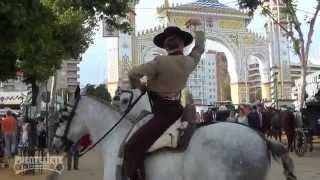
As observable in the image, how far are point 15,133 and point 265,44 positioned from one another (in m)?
59.9

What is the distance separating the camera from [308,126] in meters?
22.5

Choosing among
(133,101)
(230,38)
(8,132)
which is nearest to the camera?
(133,101)

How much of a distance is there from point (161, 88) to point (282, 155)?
1.28 meters

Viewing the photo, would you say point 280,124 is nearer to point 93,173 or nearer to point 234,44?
point 93,173

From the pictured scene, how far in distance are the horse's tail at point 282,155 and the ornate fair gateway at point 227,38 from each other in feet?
210

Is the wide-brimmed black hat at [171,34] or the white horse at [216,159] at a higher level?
the wide-brimmed black hat at [171,34]

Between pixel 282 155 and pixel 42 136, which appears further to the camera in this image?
pixel 42 136

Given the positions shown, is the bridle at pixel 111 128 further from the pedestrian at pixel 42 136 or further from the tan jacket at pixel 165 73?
the pedestrian at pixel 42 136

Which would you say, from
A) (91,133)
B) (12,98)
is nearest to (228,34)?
(12,98)

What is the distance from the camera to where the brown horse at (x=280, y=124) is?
23.4m

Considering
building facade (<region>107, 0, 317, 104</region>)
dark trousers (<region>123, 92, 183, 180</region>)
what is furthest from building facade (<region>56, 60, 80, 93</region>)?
building facade (<region>107, 0, 317, 104</region>)

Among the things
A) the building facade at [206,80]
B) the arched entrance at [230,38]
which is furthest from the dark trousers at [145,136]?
the building facade at [206,80]

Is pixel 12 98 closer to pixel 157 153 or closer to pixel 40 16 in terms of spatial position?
pixel 40 16

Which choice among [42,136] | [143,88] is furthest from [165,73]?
[42,136]
